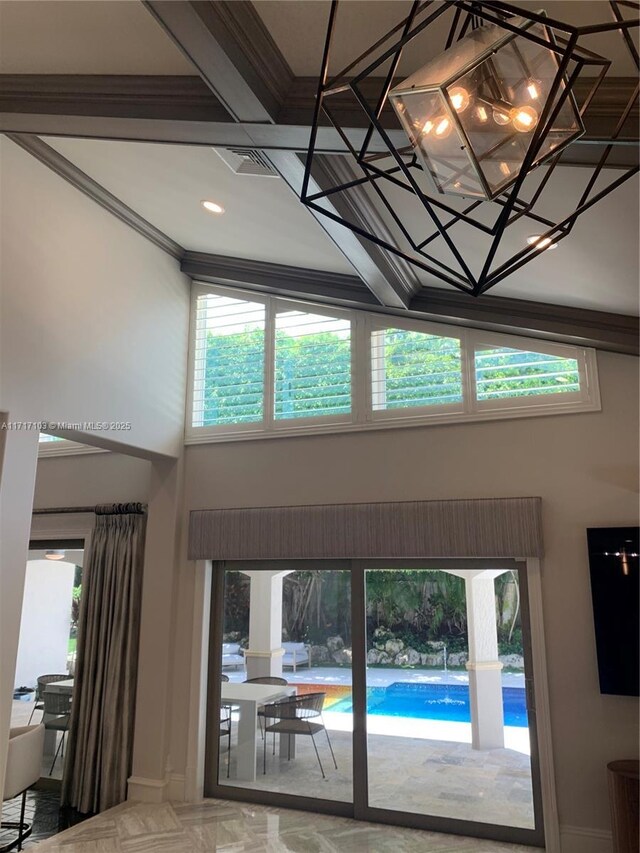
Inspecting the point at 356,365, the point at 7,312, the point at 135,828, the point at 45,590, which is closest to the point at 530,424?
the point at 356,365

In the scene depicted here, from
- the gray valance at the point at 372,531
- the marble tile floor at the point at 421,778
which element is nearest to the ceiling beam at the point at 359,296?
the gray valance at the point at 372,531

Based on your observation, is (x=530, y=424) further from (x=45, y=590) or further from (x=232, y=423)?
(x=45, y=590)

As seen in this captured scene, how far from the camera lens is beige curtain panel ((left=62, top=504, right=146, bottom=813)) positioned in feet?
15.4

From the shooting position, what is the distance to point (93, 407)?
4145 mm

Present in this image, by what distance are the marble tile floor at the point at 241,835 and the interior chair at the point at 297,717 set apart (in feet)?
1.19

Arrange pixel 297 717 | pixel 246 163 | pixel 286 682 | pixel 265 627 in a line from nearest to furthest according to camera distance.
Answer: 1. pixel 246 163
2. pixel 297 717
3. pixel 286 682
4. pixel 265 627

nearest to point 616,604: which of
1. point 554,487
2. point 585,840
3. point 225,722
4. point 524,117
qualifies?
point 554,487

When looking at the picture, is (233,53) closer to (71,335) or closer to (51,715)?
(71,335)

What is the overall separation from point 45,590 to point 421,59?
5.35 metres

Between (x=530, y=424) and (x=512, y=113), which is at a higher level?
(x=530, y=424)

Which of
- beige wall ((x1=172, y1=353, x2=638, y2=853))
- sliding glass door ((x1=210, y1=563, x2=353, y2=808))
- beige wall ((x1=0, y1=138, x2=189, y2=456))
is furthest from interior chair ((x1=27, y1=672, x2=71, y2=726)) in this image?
beige wall ((x1=0, y1=138, x2=189, y2=456))

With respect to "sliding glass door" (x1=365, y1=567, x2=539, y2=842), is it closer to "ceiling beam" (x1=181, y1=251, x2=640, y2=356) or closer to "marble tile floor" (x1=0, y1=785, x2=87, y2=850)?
"ceiling beam" (x1=181, y1=251, x2=640, y2=356)

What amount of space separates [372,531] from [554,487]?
1.28 metres

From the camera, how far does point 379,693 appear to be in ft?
14.3
